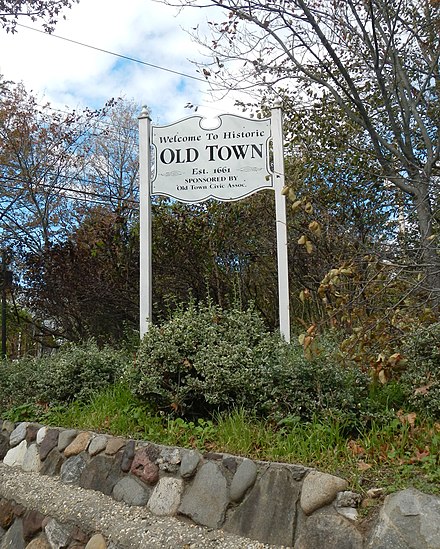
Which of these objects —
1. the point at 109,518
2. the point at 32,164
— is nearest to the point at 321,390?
the point at 109,518

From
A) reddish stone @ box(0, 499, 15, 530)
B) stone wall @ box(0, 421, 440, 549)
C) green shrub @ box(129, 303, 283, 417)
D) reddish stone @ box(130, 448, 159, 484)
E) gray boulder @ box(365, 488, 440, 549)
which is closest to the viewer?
gray boulder @ box(365, 488, 440, 549)

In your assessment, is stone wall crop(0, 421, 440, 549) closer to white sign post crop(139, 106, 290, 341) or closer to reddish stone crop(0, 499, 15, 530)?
reddish stone crop(0, 499, 15, 530)

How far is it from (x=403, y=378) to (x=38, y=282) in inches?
253

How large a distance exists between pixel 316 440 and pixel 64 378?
2.64m

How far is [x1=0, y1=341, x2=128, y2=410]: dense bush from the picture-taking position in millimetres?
5113

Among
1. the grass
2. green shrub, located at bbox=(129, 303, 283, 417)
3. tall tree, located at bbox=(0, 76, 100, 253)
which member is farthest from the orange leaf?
tall tree, located at bbox=(0, 76, 100, 253)

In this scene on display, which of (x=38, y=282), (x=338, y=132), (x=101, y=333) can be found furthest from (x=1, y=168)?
(x=338, y=132)

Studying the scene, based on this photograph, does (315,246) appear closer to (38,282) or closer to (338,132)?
(338,132)

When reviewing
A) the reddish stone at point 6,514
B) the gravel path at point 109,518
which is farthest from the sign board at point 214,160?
the reddish stone at point 6,514

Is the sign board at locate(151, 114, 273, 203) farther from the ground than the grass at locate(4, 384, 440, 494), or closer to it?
farther from the ground

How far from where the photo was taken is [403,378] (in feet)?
12.5

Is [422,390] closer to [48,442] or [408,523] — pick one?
[408,523]

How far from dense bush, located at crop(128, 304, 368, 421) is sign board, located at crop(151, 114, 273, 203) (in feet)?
5.13

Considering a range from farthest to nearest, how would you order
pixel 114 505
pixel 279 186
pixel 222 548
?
1. pixel 279 186
2. pixel 114 505
3. pixel 222 548
